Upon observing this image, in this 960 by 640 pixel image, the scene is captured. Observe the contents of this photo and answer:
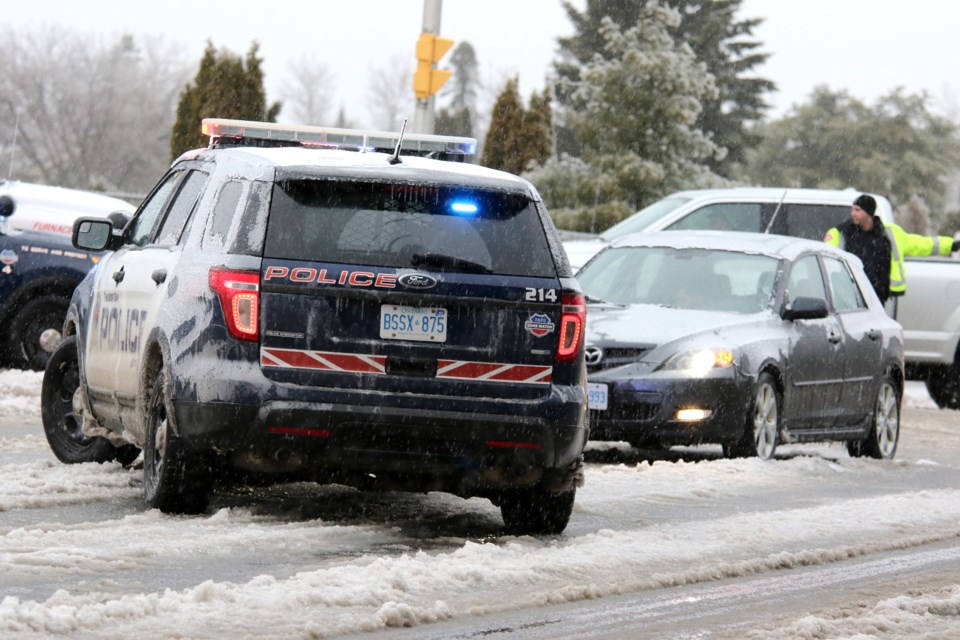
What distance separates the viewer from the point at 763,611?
21.2 feet

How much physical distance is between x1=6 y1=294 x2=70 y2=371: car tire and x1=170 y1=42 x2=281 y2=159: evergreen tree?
941 inches

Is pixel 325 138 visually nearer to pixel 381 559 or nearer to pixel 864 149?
pixel 381 559

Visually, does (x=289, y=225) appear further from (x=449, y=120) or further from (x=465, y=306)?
(x=449, y=120)

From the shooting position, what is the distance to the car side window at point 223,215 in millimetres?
7648

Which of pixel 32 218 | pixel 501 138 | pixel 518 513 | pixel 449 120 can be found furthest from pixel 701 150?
pixel 449 120

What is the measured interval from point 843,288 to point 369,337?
706 cm

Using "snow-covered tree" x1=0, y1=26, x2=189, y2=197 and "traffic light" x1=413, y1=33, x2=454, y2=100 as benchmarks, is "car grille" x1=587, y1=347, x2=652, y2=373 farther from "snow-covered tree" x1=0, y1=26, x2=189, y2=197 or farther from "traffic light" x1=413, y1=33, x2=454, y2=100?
"snow-covered tree" x1=0, y1=26, x2=189, y2=197

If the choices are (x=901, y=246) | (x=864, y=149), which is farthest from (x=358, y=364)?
(x=864, y=149)

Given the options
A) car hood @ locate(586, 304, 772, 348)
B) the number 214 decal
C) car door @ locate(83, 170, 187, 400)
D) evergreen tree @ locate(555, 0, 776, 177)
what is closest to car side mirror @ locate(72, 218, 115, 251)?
car door @ locate(83, 170, 187, 400)

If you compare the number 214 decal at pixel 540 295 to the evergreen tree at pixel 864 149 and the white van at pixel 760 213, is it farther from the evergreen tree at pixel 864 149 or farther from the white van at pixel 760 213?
the evergreen tree at pixel 864 149

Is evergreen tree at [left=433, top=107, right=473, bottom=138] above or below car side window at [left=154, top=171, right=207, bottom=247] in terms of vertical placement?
above

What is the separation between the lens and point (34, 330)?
16.1m

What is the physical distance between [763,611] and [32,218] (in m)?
11.8

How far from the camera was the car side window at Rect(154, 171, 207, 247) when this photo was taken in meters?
8.43
